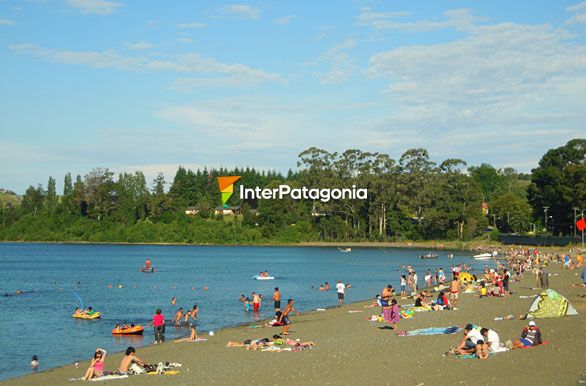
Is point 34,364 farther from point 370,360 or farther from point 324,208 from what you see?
point 324,208

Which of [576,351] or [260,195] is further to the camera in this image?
[260,195]

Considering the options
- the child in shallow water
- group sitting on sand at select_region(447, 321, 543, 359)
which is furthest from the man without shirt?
group sitting on sand at select_region(447, 321, 543, 359)

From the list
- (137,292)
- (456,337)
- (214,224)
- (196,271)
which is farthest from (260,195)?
(456,337)

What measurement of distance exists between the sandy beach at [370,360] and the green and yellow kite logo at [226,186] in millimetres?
147290

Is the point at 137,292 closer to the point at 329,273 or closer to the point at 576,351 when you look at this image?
the point at 329,273

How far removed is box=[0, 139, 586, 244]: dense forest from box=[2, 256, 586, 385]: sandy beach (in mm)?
85441

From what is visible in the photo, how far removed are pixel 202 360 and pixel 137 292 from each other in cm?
3639

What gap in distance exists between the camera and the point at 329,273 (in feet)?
250

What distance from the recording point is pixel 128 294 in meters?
55.2

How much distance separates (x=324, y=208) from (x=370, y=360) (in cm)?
12360

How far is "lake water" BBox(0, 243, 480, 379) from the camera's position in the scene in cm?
2983

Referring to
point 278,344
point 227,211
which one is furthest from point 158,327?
point 227,211

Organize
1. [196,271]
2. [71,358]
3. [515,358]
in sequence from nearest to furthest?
1. [515,358]
2. [71,358]
3. [196,271]

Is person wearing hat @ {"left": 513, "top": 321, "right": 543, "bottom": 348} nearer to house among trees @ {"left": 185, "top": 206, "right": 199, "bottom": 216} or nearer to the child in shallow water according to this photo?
the child in shallow water
